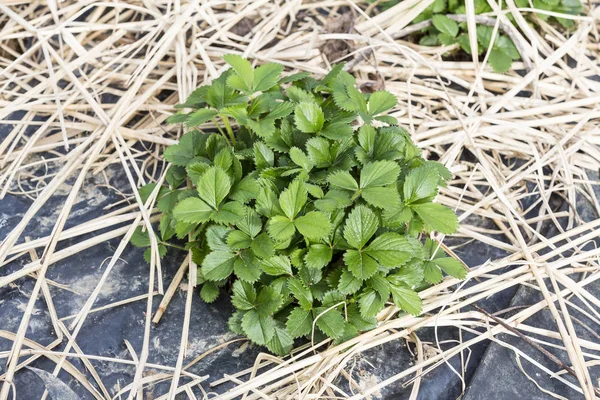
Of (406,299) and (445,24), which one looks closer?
(406,299)

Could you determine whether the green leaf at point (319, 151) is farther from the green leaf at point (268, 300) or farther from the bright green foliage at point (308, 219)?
the green leaf at point (268, 300)

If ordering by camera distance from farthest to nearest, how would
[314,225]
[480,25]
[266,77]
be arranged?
1. [480,25]
2. [266,77]
3. [314,225]

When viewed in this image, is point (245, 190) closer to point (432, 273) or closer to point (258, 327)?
point (258, 327)

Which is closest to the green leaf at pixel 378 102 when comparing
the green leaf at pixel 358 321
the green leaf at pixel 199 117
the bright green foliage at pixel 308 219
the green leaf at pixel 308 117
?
the bright green foliage at pixel 308 219

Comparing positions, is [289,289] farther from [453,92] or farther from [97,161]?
[453,92]

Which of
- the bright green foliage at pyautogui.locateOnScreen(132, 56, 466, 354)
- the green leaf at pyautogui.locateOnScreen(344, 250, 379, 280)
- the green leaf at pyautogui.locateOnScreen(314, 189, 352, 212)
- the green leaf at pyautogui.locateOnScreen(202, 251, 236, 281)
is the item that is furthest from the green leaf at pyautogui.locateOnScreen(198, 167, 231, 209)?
the green leaf at pyautogui.locateOnScreen(344, 250, 379, 280)

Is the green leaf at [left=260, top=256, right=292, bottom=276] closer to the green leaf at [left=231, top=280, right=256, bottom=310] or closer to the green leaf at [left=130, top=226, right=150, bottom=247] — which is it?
the green leaf at [left=231, top=280, right=256, bottom=310]

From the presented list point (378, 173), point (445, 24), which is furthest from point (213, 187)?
point (445, 24)
